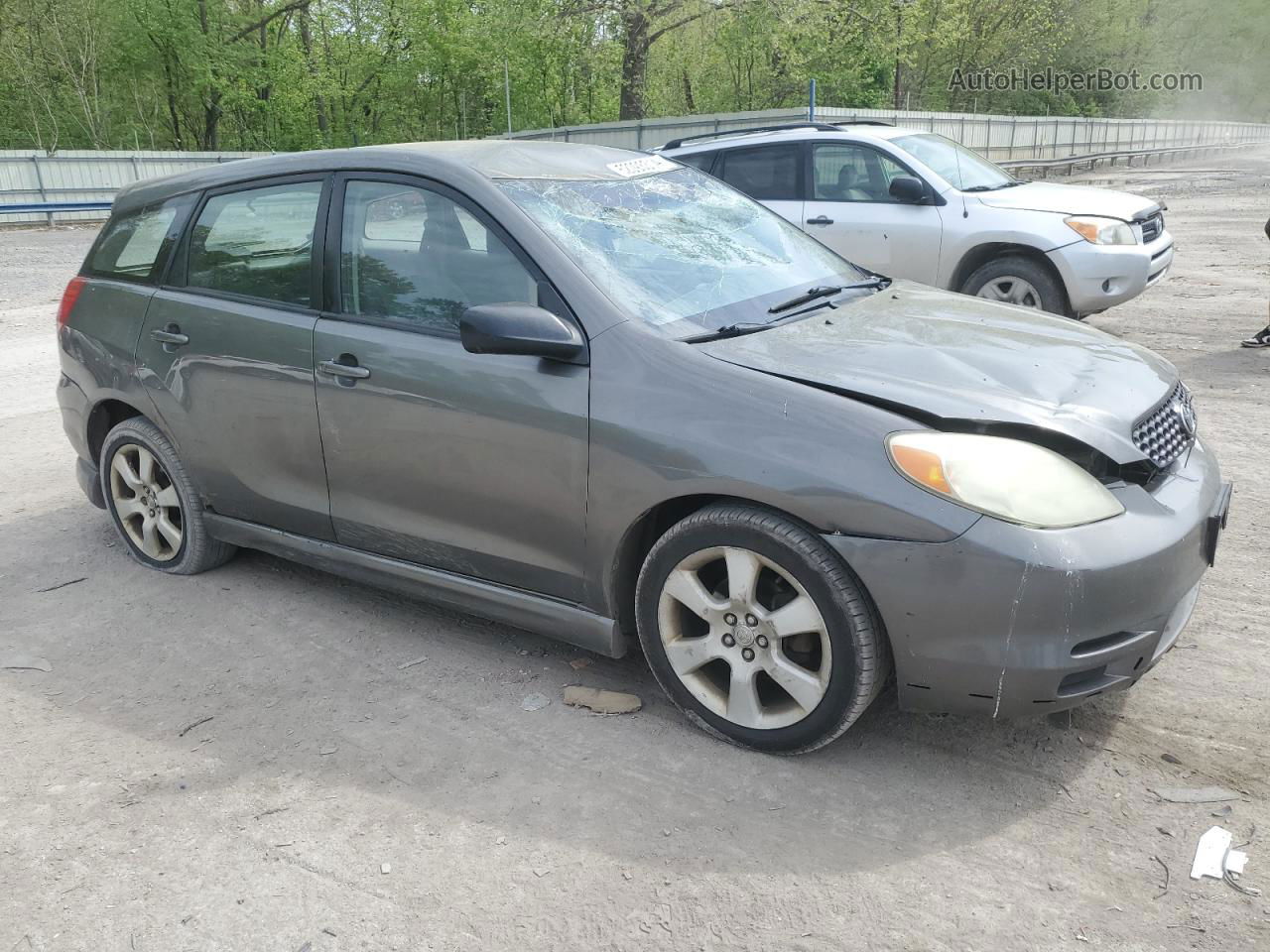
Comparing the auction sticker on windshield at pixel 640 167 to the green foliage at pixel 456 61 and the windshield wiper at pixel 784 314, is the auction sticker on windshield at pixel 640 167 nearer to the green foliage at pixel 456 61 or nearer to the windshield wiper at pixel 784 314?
the windshield wiper at pixel 784 314

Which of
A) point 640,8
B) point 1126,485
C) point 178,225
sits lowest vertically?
point 1126,485

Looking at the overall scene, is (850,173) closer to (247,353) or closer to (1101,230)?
(1101,230)

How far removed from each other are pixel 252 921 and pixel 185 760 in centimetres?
88

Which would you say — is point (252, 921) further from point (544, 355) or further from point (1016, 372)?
point (1016, 372)

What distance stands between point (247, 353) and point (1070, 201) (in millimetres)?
7202

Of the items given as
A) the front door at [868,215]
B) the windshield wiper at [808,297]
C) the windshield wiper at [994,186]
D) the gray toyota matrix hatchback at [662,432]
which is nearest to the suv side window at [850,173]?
the front door at [868,215]

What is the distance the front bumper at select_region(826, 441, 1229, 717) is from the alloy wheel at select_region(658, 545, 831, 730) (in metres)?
0.25

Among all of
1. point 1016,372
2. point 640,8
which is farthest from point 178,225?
point 640,8

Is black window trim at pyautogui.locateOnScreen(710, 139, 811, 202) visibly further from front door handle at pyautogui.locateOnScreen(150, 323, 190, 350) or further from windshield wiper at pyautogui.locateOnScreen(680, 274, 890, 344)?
front door handle at pyautogui.locateOnScreen(150, 323, 190, 350)

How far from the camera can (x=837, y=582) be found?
287 centimetres

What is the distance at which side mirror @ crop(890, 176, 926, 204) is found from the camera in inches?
352

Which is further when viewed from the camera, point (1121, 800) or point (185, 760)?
point (185, 760)

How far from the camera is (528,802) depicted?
119 inches

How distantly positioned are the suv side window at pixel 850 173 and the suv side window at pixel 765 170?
189mm
